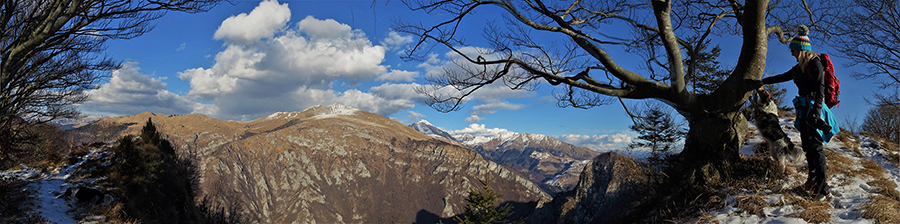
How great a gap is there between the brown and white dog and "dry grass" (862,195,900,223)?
3.35 ft

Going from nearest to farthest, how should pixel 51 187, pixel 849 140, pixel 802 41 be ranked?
pixel 802 41 < pixel 849 140 < pixel 51 187

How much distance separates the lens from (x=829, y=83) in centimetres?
448

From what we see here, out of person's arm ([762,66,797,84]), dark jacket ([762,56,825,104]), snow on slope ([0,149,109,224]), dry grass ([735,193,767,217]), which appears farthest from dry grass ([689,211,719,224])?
snow on slope ([0,149,109,224])

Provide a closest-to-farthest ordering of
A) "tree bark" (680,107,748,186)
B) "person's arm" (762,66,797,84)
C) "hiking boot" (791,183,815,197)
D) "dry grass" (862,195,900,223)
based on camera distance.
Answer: "dry grass" (862,195,900,223) < "hiking boot" (791,183,815,197) < "person's arm" (762,66,797,84) < "tree bark" (680,107,748,186)

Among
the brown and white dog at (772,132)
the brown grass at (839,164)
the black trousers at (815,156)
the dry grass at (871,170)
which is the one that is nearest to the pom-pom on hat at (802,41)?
the black trousers at (815,156)

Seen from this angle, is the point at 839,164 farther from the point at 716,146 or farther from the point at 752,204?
the point at 752,204

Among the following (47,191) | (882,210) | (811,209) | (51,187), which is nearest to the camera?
(882,210)

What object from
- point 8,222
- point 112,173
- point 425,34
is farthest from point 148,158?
point 425,34

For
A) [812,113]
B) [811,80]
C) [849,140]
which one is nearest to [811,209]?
[812,113]

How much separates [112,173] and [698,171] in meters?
17.3

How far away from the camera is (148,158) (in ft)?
54.2

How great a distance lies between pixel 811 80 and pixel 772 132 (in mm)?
1202

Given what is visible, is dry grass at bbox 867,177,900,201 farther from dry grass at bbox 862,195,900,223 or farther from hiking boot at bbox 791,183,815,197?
hiking boot at bbox 791,183,815,197

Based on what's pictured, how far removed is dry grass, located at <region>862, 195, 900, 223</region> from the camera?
3.74 meters
